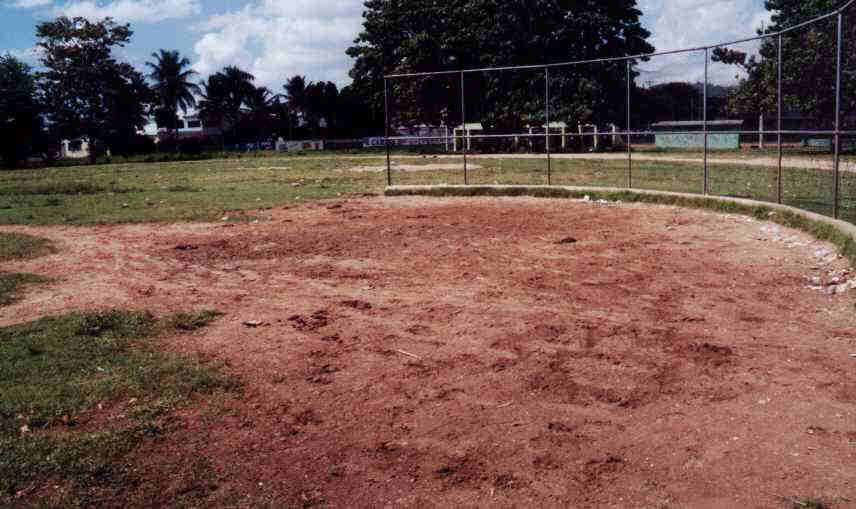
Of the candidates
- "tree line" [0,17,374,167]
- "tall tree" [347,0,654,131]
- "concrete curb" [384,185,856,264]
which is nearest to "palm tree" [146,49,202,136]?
"tree line" [0,17,374,167]

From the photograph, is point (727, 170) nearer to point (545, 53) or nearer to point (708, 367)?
point (708, 367)

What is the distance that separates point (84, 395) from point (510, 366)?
2834 millimetres

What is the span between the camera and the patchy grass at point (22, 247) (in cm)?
1033

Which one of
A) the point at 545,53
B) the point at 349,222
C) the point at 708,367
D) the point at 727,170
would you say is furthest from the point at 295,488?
→ the point at 545,53

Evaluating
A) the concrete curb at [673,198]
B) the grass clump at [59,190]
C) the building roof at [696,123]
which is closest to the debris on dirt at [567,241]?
the concrete curb at [673,198]

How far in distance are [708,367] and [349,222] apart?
8.69 metres

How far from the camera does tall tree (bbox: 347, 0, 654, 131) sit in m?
19.9

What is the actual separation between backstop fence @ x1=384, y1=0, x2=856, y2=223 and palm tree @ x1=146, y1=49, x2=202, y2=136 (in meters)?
72.1

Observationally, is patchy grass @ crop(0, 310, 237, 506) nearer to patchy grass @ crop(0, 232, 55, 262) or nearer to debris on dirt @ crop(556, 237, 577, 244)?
patchy grass @ crop(0, 232, 55, 262)

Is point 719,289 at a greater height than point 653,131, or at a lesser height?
lesser

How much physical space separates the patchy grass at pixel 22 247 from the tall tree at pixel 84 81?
199 ft

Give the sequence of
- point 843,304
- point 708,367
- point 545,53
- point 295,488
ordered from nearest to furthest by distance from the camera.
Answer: point 295,488 < point 708,367 < point 843,304 < point 545,53

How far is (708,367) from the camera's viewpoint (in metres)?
5.21

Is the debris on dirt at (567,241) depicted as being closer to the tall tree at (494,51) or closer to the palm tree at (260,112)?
the tall tree at (494,51)
